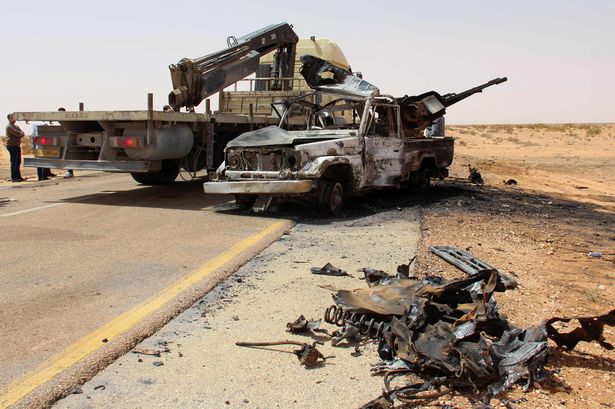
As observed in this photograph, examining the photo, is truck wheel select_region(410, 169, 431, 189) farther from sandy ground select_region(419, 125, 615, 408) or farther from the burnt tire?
Result: the burnt tire

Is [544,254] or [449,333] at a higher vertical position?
[449,333]

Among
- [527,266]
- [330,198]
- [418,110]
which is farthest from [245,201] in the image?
[527,266]

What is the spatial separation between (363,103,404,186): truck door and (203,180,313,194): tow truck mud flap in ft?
4.75

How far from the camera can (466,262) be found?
19.0 ft

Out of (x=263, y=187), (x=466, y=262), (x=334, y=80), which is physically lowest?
(x=466, y=262)

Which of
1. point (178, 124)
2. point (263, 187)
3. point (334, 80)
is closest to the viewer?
point (263, 187)

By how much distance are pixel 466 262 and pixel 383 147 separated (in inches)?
187

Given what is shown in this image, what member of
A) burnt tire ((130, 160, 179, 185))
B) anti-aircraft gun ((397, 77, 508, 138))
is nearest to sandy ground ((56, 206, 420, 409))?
anti-aircraft gun ((397, 77, 508, 138))

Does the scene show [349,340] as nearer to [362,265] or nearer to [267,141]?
[362,265]

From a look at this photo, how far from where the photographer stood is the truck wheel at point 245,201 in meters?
9.85

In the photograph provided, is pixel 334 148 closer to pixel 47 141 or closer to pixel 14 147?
pixel 47 141

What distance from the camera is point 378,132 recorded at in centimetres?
1065

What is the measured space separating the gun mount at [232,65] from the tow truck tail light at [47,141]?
2.26m

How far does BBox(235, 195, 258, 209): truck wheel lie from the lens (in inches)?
388
